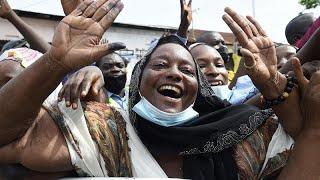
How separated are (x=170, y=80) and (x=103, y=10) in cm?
61

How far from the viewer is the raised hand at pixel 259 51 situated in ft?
6.44

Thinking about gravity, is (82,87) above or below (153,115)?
above

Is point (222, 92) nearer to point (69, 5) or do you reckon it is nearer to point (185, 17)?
point (185, 17)

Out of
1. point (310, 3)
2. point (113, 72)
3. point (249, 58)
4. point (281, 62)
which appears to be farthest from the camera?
point (310, 3)

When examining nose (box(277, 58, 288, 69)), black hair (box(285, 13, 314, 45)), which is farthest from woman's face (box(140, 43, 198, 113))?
black hair (box(285, 13, 314, 45))

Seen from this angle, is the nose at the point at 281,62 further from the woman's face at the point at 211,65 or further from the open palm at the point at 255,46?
the open palm at the point at 255,46

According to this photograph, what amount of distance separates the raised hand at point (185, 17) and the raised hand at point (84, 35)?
2068 millimetres

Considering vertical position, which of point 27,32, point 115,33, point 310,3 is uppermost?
point 27,32

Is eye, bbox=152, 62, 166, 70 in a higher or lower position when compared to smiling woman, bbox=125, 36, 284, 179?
higher

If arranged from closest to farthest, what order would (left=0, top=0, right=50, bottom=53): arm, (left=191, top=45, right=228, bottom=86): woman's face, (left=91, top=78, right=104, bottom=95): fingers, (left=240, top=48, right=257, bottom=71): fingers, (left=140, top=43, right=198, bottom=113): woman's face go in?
(left=240, top=48, right=257, bottom=71): fingers
(left=91, top=78, right=104, bottom=95): fingers
(left=140, top=43, right=198, bottom=113): woman's face
(left=191, top=45, right=228, bottom=86): woman's face
(left=0, top=0, right=50, bottom=53): arm

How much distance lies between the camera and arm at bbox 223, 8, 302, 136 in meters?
1.96

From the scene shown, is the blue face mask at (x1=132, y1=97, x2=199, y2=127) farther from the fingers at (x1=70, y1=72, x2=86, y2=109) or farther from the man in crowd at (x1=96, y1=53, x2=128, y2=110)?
the man in crowd at (x1=96, y1=53, x2=128, y2=110)

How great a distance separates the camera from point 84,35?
1.78 metres

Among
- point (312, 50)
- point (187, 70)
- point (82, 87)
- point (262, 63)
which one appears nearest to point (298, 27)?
point (312, 50)
